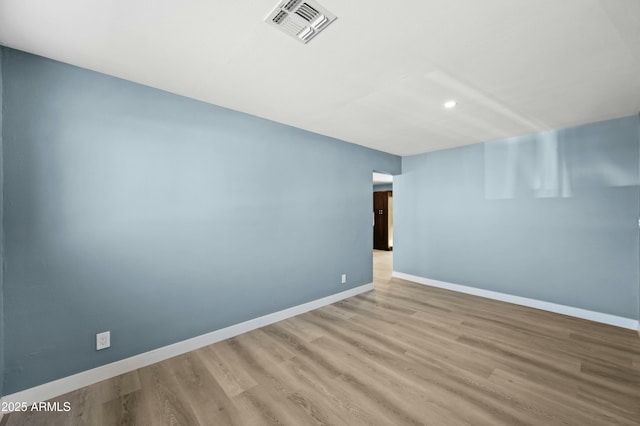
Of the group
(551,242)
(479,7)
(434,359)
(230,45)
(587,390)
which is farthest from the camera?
(551,242)

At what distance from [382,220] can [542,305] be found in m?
5.42

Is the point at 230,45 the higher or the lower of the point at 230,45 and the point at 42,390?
the higher

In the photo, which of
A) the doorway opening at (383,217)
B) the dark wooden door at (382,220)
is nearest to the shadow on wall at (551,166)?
the doorway opening at (383,217)

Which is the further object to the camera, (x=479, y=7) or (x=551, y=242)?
(x=551, y=242)

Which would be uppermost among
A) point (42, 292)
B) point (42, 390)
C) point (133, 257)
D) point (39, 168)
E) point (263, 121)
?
point (263, 121)

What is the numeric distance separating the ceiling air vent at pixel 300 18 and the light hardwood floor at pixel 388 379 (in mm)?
2597

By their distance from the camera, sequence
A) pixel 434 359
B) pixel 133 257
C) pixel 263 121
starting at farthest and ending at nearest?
pixel 263 121
pixel 434 359
pixel 133 257

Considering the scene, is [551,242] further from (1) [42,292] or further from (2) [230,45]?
(1) [42,292]

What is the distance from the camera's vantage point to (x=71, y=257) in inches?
76.2

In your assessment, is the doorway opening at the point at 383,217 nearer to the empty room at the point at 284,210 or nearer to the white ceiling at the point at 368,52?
the empty room at the point at 284,210

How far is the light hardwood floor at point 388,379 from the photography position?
5.55 ft

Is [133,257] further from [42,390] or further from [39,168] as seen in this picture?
[42,390]

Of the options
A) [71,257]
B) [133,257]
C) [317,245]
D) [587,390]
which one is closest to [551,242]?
[587,390]

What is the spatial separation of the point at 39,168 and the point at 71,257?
710 mm
